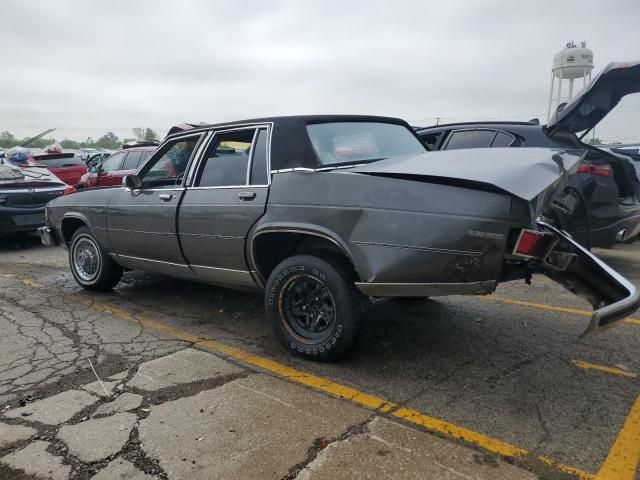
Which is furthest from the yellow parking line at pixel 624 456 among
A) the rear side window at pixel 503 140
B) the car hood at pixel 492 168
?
the rear side window at pixel 503 140

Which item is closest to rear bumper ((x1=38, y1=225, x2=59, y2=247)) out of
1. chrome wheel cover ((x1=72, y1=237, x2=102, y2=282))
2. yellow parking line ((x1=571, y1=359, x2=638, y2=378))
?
chrome wheel cover ((x1=72, y1=237, x2=102, y2=282))

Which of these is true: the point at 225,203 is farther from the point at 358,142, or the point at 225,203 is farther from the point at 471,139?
the point at 471,139

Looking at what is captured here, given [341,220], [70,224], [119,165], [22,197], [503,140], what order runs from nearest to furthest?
[341,220] → [70,224] → [503,140] → [22,197] → [119,165]

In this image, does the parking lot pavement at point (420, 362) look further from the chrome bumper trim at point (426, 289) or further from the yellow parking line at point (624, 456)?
the chrome bumper trim at point (426, 289)

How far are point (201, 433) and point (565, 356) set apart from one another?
2.57 meters

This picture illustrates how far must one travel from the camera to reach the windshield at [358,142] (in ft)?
12.5

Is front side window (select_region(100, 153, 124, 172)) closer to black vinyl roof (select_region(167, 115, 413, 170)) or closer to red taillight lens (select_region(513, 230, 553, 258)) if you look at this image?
black vinyl roof (select_region(167, 115, 413, 170))

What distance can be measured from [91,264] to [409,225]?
4153 mm

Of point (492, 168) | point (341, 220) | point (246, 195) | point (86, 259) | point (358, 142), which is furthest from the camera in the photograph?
point (86, 259)

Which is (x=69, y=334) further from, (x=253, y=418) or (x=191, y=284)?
(x=253, y=418)

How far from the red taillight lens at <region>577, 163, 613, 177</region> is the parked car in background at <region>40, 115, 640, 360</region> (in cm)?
209

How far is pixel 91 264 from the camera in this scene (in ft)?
19.0

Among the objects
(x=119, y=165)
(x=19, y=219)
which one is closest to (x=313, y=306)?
(x=19, y=219)

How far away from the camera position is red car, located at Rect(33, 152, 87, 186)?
49.5 feet
